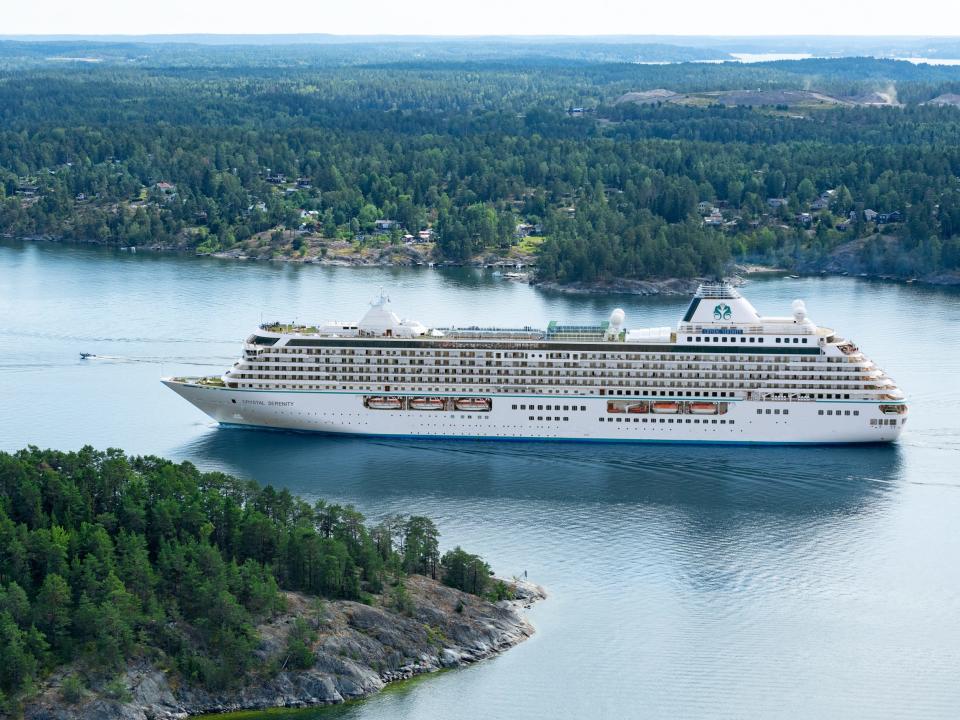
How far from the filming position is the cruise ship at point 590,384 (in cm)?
4906

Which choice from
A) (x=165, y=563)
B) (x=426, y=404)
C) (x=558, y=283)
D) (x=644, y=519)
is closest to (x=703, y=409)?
(x=644, y=519)

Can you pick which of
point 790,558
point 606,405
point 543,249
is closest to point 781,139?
point 543,249

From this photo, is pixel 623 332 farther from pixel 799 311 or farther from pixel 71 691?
pixel 71 691

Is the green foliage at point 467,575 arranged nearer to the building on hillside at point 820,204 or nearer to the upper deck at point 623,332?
the upper deck at point 623,332

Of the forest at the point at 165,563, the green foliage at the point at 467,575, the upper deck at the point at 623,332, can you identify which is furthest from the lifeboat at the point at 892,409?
the green foliage at the point at 467,575

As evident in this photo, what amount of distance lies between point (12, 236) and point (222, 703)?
75381mm

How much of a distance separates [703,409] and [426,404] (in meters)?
8.14

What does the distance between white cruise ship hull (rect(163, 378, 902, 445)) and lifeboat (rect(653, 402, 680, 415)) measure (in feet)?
0.55

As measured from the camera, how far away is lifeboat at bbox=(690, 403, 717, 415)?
49.3m

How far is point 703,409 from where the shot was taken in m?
49.3

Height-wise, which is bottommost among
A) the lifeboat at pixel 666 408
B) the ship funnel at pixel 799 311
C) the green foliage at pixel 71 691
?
the green foliage at pixel 71 691

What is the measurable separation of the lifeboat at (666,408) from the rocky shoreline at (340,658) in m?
14.7

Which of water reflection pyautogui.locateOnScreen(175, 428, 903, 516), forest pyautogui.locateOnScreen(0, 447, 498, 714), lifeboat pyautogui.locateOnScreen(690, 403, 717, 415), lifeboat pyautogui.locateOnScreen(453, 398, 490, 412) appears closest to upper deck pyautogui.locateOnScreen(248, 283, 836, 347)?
lifeboat pyautogui.locateOnScreen(453, 398, 490, 412)

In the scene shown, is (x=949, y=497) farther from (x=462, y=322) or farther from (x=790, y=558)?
(x=462, y=322)
